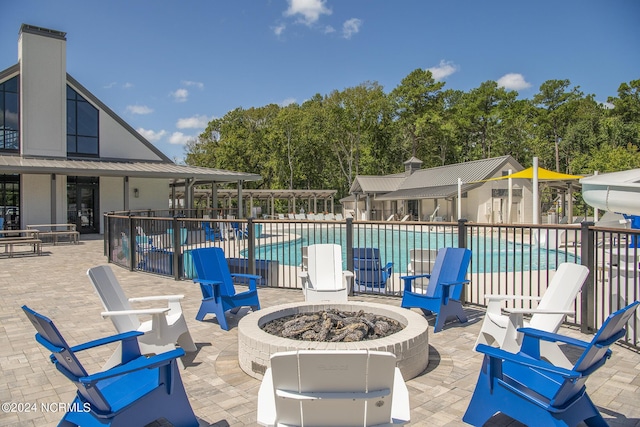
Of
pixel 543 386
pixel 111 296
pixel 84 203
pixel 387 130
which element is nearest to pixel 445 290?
pixel 543 386

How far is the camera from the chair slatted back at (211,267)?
221 inches

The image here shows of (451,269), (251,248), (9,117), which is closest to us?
(451,269)

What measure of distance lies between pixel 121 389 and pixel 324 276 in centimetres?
372

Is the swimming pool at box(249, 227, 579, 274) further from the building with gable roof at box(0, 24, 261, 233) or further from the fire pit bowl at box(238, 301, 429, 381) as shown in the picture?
the building with gable roof at box(0, 24, 261, 233)

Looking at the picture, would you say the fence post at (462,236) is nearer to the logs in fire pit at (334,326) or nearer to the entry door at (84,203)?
the logs in fire pit at (334,326)

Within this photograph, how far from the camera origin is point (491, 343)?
13.9ft

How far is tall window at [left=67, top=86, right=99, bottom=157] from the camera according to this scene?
2106 centimetres

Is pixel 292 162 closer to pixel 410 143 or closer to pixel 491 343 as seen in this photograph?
pixel 410 143

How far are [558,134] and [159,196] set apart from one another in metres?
40.0

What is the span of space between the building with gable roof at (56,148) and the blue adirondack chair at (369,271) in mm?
14272

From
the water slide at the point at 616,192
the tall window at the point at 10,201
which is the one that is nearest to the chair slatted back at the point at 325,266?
the water slide at the point at 616,192

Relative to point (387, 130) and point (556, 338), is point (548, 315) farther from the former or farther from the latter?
point (387, 130)

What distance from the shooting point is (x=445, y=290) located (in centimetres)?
529

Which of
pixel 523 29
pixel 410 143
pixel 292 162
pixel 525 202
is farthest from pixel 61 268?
pixel 410 143
